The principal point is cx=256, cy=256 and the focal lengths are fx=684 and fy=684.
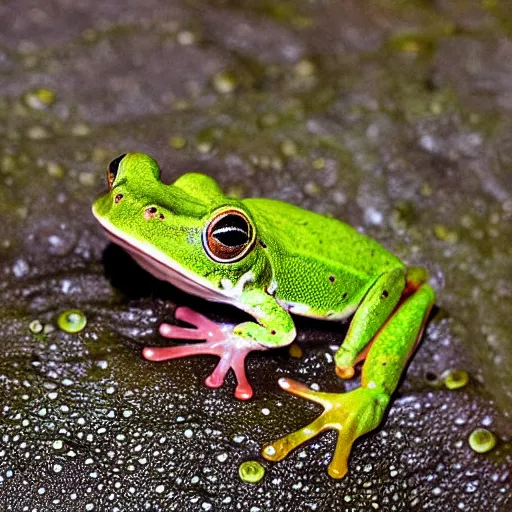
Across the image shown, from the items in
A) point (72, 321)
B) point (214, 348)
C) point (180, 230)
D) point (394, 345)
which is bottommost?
point (72, 321)

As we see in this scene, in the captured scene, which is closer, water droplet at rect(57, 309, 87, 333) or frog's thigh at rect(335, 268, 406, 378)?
frog's thigh at rect(335, 268, 406, 378)

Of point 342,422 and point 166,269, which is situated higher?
point 166,269

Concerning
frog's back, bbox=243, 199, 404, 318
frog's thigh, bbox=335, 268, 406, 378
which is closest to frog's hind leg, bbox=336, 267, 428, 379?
frog's thigh, bbox=335, 268, 406, 378

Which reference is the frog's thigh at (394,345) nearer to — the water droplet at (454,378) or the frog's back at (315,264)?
the frog's back at (315,264)

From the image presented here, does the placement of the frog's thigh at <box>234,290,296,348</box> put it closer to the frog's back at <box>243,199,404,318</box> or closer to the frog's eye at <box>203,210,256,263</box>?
the frog's back at <box>243,199,404,318</box>

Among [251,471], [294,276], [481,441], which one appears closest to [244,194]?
[294,276]

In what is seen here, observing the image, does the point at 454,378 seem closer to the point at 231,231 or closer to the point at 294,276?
the point at 294,276
